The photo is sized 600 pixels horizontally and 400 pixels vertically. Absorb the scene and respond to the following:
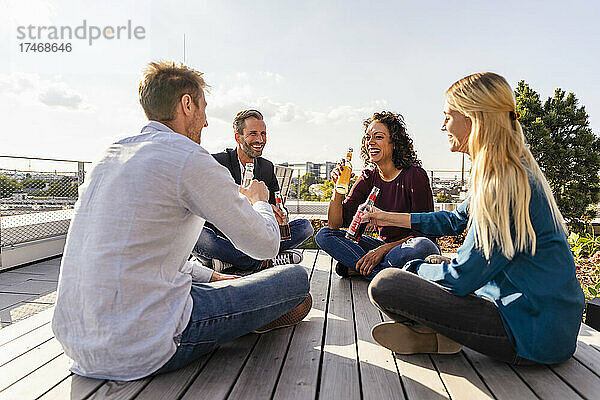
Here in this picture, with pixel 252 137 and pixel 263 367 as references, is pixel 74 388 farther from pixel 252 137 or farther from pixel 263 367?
pixel 252 137

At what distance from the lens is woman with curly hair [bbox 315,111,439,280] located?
9.63 ft

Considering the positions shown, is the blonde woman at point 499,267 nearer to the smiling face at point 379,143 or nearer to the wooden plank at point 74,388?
the wooden plank at point 74,388

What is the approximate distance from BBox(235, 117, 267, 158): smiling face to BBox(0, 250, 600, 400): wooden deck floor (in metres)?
1.65

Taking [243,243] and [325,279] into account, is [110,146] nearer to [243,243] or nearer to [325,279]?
[243,243]

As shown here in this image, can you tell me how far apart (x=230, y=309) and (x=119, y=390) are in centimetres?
43

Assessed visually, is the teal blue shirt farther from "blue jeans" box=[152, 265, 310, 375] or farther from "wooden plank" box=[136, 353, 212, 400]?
"wooden plank" box=[136, 353, 212, 400]

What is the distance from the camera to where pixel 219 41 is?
7383 millimetres

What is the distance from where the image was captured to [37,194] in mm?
6199

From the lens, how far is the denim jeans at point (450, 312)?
1.61 metres

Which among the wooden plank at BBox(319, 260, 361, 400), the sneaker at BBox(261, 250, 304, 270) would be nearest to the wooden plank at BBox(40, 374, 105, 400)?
the wooden plank at BBox(319, 260, 361, 400)

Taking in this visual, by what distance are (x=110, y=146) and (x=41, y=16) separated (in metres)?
4.75

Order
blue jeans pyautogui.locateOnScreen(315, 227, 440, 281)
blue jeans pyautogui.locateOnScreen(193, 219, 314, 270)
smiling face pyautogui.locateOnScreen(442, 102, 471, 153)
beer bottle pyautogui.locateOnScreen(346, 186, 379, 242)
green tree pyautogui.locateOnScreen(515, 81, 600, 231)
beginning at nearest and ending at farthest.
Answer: smiling face pyautogui.locateOnScreen(442, 102, 471, 153) → blue jeans pyautogui.locateOnScreen(315, 227, 440, 281) → beer bottle pyautogui.locateOnScreen(346, 186, 379, 242) → blue jeans pyautogui.locateOnScreen(193, 219, 314, 270) → green tree pyautogui.locateOnScreen(515, 81, 600, 231)

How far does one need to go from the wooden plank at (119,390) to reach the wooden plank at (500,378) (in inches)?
46.3

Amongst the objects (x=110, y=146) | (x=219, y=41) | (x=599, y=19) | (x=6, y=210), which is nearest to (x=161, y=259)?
(x=110, y=146)
